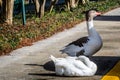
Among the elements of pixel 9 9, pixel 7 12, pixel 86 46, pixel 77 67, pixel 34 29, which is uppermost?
pixel 86 46

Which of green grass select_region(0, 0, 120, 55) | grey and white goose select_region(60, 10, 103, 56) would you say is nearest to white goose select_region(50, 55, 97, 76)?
grey and white goose select_region(60, 10, 103, 56)

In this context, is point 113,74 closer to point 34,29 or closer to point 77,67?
point 77,67

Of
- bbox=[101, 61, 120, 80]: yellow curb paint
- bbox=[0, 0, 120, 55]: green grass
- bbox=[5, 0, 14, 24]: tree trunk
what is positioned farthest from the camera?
bbox=[5, 0, 14, 24]: tree trunk

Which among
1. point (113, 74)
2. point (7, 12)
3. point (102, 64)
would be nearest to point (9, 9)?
point (7, 12)

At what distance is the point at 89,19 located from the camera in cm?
934

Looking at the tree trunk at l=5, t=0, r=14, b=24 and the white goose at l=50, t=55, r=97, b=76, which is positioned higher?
the white goose at l=50, t=55, r=97, b=76

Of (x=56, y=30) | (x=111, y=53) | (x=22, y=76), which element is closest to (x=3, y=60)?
(x=22, y=76)

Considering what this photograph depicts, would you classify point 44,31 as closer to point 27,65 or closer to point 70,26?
point 70,26

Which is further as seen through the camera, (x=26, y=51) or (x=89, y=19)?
(x=26, y=51)

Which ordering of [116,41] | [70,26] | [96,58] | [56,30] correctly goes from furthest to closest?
1. [70,26]
2. [56,30]
3. [116,41]
4. [96,58]

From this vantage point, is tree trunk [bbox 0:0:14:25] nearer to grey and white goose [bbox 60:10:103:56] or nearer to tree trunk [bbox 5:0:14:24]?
tree trunk [bbox 5:0:14:24]

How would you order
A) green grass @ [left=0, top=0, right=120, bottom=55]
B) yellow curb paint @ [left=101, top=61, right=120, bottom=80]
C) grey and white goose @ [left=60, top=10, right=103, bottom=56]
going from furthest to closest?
1. green grass @ [left=0, top=0, right=120, bottom=55]
2. grey and white goose @ [left=60, top=10, right=103, bottom=56]
3. yellow curb paint @ [left=101, top=61, right=120, bottom=80]

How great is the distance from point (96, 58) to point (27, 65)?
1.59 meters

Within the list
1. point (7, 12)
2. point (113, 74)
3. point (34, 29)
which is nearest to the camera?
point (113, 74)
